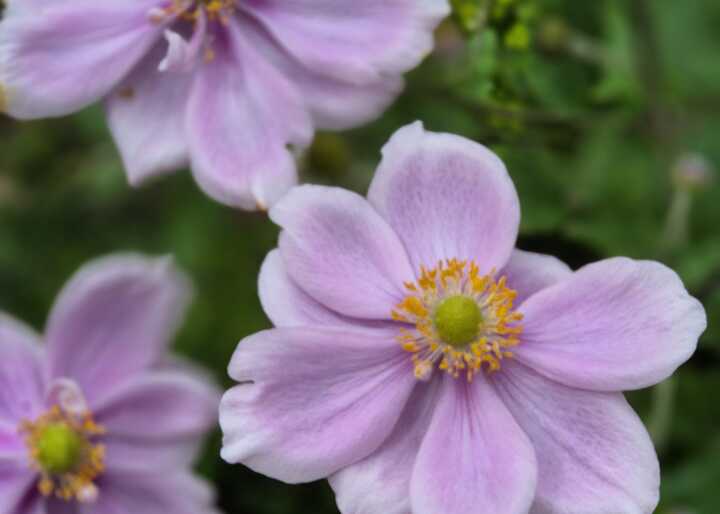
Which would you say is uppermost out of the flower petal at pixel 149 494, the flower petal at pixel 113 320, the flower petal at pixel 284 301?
the flower petal at pixel 284 301

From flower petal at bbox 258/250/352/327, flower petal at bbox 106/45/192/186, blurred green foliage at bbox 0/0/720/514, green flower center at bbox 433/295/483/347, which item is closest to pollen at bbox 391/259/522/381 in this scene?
green flower center at bbox 433/295/483/347

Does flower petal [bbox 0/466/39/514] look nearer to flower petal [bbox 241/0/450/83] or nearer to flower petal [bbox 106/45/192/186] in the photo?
flower petal [bbox 106/45/192/186]

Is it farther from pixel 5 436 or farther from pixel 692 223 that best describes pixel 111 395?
pixel 692 223

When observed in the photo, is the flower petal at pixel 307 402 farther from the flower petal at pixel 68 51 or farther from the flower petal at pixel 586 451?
the flower petal at pixel 68 51

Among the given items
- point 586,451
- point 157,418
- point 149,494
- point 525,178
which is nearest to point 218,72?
point 525,178

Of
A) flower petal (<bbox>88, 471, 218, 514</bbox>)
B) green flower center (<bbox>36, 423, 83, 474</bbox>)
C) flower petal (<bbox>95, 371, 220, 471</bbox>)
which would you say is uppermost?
green flower center (<bbox>36, 423, 83, 474</bbox>)

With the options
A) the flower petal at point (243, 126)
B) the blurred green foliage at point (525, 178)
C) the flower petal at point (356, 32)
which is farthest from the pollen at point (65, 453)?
the flower petal at point (356, 32)

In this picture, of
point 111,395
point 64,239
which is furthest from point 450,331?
point 64,239
